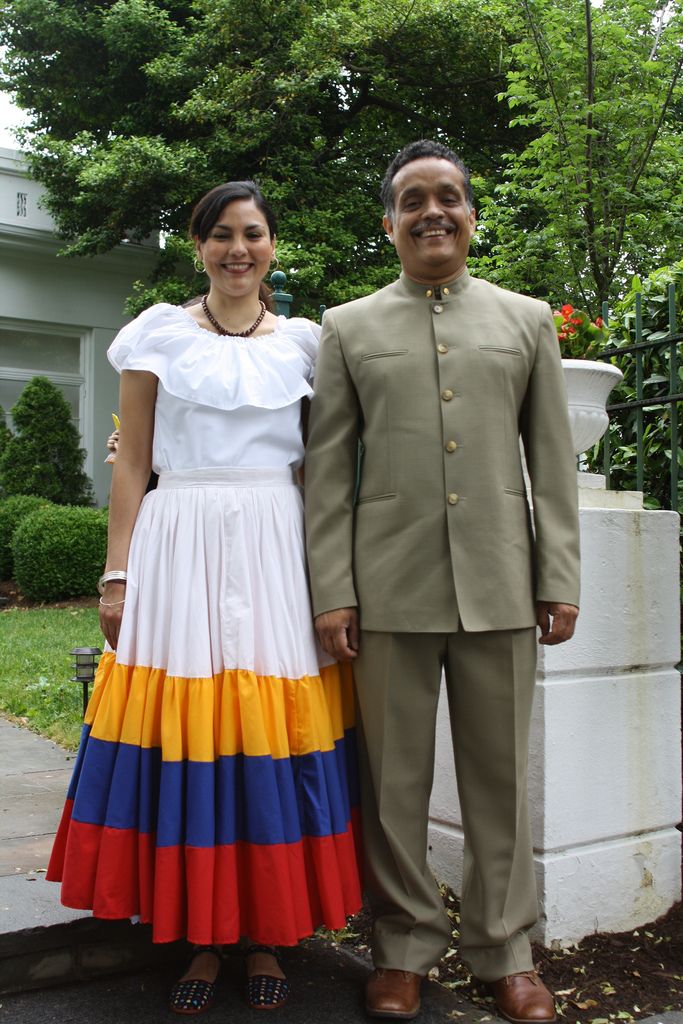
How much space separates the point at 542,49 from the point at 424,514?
7728mm

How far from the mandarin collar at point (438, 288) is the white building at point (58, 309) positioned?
1173 cm

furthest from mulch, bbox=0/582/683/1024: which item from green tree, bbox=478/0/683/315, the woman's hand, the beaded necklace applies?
green tree, bbox=478/0/683/315

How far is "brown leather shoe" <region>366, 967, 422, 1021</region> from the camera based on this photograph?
245cm

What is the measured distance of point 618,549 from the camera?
3057 mm

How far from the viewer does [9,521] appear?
11.5 m

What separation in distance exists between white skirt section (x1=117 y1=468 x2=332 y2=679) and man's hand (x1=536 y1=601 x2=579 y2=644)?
572 millimetres

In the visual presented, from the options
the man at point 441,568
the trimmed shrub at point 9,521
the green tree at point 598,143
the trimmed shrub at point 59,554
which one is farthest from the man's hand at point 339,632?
the trimmed shrub at point 9,521

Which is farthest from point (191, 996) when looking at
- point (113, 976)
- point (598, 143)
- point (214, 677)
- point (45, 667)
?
point (598, 143)

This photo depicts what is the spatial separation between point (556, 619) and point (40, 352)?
42.7 ft

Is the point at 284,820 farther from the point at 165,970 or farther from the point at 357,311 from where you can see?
the point at 357,311

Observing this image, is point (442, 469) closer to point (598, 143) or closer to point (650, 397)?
→ point (650, 397)

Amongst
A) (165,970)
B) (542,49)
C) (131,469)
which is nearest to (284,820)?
(165,970)

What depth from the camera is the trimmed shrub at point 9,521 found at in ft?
37.8

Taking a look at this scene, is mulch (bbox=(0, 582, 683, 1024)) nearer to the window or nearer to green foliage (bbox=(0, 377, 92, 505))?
green foliage (bbox=(0, 377, 92, 505))
